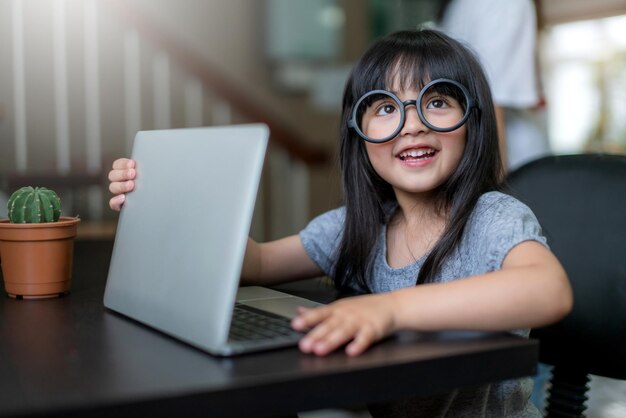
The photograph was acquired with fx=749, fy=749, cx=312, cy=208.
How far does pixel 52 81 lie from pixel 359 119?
9.79 feet

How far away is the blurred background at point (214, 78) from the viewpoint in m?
3.50

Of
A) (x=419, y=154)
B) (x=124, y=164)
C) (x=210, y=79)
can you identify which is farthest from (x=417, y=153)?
(x=210, y=79)

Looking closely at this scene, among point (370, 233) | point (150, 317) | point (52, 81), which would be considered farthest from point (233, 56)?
point (150, 317)

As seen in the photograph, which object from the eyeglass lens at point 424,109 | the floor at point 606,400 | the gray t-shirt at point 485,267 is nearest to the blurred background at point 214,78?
the floor at point 606,400

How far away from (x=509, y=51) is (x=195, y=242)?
127cm

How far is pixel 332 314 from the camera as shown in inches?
26.8

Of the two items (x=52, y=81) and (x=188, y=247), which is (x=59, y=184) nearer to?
(x=52, y=81)

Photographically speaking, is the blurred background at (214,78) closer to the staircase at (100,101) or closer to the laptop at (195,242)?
the staircase at (100,101)

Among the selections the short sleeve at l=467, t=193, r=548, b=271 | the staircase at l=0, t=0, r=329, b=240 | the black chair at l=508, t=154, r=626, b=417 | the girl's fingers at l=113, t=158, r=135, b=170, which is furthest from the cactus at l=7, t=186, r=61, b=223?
the staircase at l=0, t=0, r=329, b=240

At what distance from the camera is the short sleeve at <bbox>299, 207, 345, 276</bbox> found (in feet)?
3.99

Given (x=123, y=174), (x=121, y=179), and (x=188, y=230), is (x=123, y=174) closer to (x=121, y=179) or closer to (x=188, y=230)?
(x=121, y=179)

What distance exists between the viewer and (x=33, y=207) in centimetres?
95

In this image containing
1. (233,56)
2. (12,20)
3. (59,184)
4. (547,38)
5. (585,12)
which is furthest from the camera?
(547,38)

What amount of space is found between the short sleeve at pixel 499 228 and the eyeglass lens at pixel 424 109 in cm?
12
